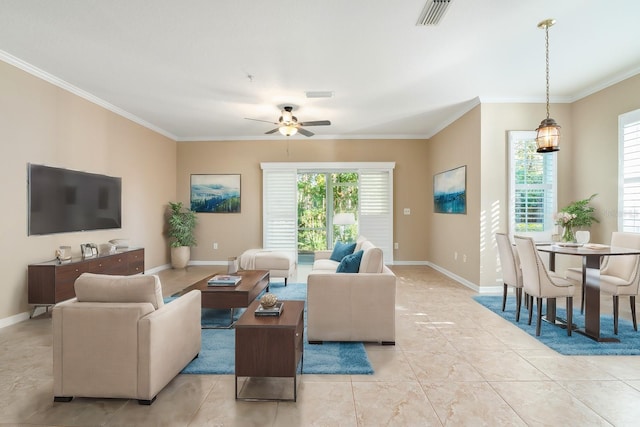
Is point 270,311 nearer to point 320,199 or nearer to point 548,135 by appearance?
point 548,135

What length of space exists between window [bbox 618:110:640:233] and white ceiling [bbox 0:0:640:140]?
0.64m

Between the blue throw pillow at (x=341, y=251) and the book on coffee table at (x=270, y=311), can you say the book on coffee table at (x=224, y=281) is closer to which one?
the book on coffee table at (x=270, y=311)

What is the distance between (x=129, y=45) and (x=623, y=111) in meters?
6.10

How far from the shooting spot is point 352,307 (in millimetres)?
3219

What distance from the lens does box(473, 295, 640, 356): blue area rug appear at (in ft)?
10.2

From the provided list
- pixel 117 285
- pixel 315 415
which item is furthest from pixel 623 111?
pixel 117 285

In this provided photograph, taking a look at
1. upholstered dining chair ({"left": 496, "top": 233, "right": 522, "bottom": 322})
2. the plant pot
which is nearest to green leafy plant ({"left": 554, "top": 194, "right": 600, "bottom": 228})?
upholstered dining chair ({"left": 496, "top": 233, "right": 522, "bottom": 322})

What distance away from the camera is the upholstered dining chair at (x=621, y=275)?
3516 mm

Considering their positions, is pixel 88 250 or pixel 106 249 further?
pixel 106 249

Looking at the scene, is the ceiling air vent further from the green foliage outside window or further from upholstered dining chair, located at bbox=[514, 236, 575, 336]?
the green foliage outside window

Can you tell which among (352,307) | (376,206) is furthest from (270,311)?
(376,206)

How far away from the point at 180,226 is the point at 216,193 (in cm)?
116

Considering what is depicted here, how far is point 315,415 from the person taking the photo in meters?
2.14

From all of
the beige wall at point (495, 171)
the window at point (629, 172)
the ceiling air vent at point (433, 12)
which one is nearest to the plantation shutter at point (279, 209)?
the beige wall at point (495, 171)
